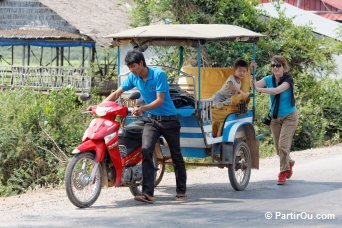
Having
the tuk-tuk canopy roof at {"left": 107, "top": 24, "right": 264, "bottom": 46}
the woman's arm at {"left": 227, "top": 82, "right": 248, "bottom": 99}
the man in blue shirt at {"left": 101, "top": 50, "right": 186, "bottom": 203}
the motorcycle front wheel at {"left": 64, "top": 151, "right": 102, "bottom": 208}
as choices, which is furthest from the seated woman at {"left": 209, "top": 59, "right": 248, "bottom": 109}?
the motorcycle front wheel at {"left": 64, "top": 151, "right": 102, "bottom": 208}

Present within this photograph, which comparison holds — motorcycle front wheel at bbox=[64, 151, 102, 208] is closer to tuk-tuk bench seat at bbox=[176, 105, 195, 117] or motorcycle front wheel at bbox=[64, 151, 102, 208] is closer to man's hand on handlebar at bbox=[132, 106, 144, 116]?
man's hand on handlebar at bbox=[132, 106, 144, 116]

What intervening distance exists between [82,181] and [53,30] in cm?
2347

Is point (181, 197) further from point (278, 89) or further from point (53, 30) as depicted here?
point (53, 30)

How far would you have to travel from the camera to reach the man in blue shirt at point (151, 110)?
929 centimetres

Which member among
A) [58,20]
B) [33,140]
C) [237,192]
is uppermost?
[58,20]

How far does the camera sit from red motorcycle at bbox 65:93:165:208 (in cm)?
900

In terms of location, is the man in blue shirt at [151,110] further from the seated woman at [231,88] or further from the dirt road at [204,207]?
the seated woman at [231,88]

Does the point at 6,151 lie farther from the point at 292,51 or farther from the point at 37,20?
the point at 37,20

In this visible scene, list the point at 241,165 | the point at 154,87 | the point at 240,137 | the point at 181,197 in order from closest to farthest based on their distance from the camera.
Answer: the point at 154,87, the point at 181,197, the point at 241,165, the point at 240,137

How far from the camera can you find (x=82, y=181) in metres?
9.04

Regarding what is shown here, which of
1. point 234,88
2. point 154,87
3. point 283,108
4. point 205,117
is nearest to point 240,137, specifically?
point 234,88

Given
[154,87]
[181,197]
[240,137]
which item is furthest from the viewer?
[240,137]

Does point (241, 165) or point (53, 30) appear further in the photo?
point (53, 30)

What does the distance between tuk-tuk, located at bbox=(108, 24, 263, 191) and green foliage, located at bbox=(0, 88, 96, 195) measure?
3.86 metres
